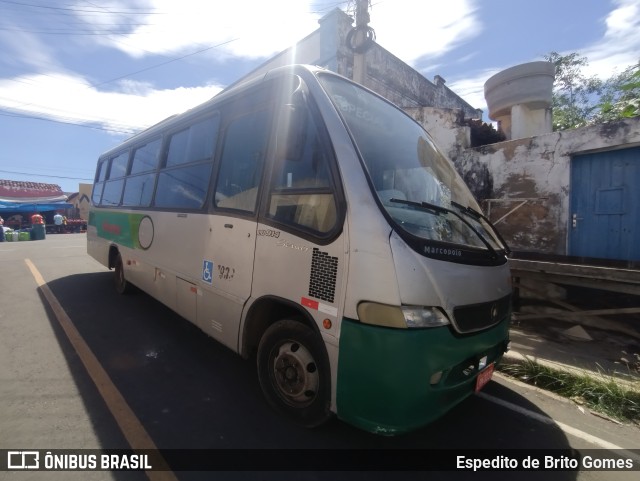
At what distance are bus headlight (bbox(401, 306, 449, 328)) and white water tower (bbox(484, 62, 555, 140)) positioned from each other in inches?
387

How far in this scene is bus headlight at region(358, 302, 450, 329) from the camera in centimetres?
203

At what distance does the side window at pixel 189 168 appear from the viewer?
3.76 metres

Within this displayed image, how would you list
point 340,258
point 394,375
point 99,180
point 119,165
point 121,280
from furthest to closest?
point 99,180
point 119,165
point 121,280
point 340,258
point 394,375

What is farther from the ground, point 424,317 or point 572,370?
point 424,317

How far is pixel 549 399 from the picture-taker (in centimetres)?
333

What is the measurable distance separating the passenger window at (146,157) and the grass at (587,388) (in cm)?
539

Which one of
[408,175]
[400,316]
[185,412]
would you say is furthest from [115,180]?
[400,316]

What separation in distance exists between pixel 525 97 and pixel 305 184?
10.1 meters

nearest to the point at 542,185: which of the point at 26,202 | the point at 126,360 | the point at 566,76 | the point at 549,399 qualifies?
the point at 549,399

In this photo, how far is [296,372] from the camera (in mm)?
2580

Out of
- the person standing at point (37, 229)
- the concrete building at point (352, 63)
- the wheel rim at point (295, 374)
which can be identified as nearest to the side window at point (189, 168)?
the wheel rim at point (295, 374)

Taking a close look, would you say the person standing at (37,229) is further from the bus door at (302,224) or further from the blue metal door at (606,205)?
the blue metal door at (606,205)

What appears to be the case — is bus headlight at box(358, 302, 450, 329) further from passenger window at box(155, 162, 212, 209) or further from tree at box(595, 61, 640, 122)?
tree at box(595, 61, 640, 122)

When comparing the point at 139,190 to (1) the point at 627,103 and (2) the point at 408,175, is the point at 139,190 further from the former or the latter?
(1) the point at 627,103
